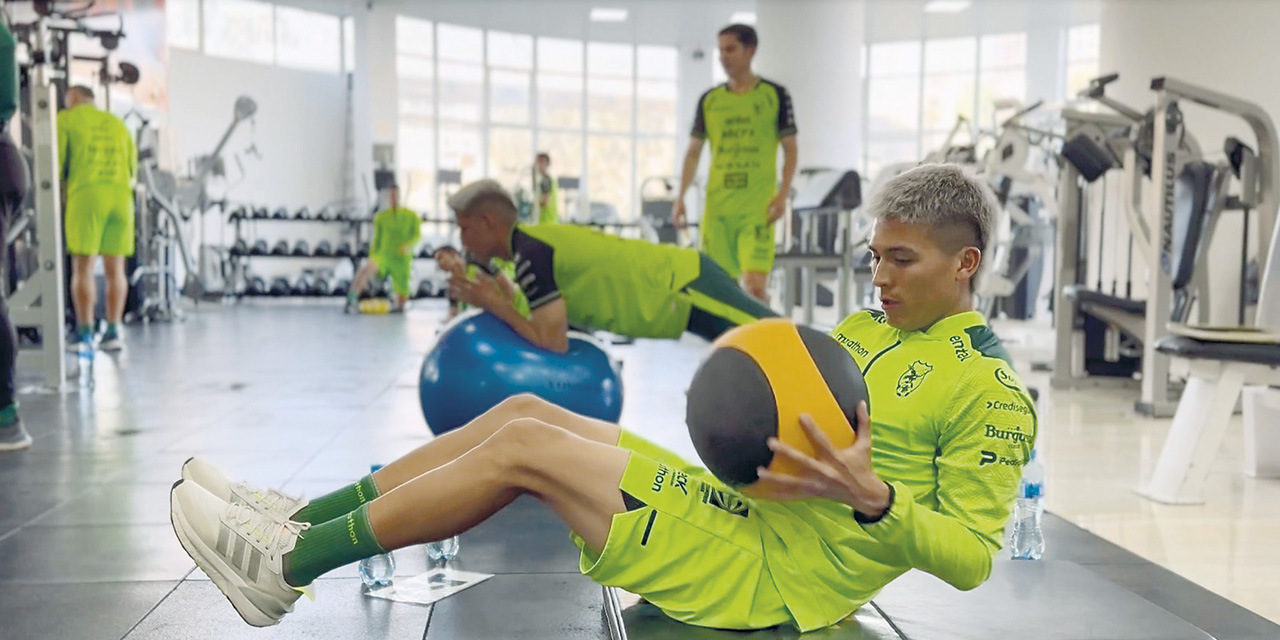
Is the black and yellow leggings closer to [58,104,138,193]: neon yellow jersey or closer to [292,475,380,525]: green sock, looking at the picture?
[292,475,380,525]: green sock

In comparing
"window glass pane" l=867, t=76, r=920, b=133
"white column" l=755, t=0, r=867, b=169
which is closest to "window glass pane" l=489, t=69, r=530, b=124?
"window glass pane" l=867, t=76, r=920, b=133

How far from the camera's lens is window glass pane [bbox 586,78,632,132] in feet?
56.5

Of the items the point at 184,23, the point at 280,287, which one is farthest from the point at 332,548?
the point at 184,23

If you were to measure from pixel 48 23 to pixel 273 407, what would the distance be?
8.33 feet

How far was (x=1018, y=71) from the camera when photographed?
15383 millimetres

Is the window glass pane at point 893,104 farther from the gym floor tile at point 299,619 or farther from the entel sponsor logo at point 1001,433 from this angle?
the entel sponsor logo at point 1001,433

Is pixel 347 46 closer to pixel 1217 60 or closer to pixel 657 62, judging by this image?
pixel 657 62

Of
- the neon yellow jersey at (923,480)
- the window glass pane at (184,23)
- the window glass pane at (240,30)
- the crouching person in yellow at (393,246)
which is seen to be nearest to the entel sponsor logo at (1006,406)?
the neon yellow jersey at (923,480)

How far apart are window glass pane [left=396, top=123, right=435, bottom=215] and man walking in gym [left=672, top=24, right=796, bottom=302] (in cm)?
1109

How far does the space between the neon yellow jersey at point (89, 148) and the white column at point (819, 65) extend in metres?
7.00

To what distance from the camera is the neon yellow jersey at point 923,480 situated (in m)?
1.39

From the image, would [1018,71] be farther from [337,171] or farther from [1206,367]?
[1206,367]

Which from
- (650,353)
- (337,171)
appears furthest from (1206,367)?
(337,171)

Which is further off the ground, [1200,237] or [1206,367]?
[1200,237]
